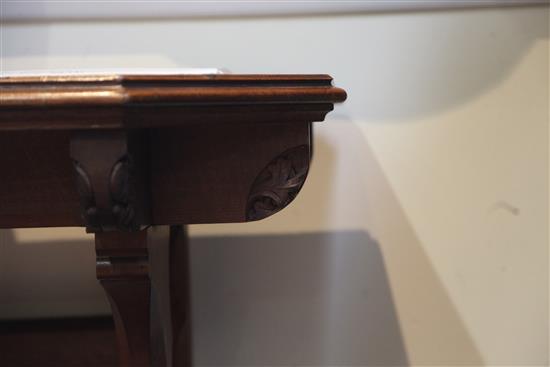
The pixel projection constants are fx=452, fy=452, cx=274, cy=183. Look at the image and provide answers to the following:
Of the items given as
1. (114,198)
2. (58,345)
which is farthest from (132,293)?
(58,345)

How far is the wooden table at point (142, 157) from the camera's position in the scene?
0.31m

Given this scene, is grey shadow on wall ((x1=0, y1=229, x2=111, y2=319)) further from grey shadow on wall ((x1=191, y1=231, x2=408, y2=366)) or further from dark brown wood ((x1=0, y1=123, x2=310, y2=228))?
dark brown wood ((x1=0, y1=123, x2=310, y2=228))

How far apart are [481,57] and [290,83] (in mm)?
471

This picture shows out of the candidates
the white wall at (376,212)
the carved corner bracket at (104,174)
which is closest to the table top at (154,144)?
the carved corner bracket at (104,174)

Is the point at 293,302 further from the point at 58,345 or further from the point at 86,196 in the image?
the point at 86,196

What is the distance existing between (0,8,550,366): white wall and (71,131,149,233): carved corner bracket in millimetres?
385

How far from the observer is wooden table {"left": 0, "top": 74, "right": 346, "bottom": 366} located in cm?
31

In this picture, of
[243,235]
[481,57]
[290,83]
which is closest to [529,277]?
[481,57]

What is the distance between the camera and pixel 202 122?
0.34 metres

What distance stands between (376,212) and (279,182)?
1.19ft

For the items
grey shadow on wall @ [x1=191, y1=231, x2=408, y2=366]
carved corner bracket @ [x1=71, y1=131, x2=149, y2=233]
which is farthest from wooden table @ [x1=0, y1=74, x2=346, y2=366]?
grey shadow on wall @ [x1=191, y1=231, x2=408, y2=366]

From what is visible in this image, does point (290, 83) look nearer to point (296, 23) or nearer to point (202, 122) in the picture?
point (202, 122)

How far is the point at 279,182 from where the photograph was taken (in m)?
0.38

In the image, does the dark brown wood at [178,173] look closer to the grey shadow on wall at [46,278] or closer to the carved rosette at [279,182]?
the carved rosette at [279,182]
